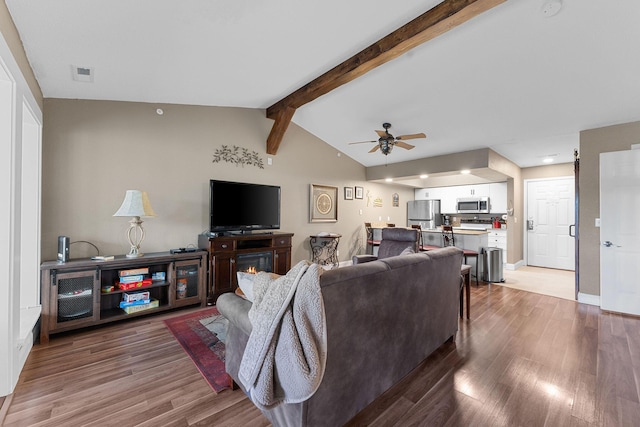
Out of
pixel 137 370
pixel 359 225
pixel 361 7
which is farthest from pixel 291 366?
pixel 359 225

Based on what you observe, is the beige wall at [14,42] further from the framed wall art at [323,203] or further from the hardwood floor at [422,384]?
the framed wall art at [323,203]

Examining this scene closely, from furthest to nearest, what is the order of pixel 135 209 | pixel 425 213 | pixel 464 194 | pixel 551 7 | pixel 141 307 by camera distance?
pixel 425 213 → pixel 464 194 → pixel 141 307 → pixel 135 209 → pixel 551 7

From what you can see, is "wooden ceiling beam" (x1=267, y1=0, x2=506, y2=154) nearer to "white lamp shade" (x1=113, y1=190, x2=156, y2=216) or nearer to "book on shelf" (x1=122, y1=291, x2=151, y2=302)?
"white lamp shade" (x1=113, y1=190, x2=156, y2=216)

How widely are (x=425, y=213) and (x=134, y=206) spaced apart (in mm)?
6881

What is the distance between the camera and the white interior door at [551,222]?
6.04 meters

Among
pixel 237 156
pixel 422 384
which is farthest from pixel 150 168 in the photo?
pixel 422 384

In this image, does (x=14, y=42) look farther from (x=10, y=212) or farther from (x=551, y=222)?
(x=551, y=222)

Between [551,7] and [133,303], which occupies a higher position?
[551,7]

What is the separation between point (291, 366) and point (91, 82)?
10.9ft

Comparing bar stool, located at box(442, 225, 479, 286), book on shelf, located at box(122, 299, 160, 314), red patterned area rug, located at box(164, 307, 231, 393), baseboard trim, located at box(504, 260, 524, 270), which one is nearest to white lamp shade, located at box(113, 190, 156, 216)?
book on shelf, located at box(122, 299, 160, 314)

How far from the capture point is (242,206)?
4.14 meters

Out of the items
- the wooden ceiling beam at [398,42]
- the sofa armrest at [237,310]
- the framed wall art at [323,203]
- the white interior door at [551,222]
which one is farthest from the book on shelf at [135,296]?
the white interior door at [551,222]

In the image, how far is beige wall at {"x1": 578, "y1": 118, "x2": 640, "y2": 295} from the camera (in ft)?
12.3

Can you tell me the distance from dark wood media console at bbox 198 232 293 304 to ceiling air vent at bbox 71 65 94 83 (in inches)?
80.4
